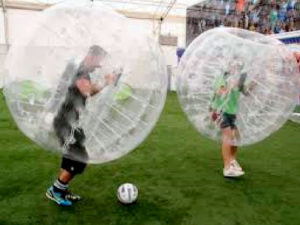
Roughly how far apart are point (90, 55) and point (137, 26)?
493mm

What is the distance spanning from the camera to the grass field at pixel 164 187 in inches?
140

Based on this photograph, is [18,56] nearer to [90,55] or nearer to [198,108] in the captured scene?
[90,55]

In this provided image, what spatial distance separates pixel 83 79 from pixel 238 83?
195 centimetres

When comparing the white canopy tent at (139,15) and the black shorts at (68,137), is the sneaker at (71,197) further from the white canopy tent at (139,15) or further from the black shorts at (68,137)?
the white canopy tent at (139,15)

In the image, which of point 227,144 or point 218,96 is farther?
point 227,144

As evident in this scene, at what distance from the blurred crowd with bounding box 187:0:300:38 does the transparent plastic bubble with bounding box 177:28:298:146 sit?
11.8 metres

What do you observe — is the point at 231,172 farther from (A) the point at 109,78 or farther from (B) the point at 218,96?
(A) the point at 109,78

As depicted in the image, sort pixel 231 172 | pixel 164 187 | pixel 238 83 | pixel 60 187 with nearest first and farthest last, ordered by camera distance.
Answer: pixel 60 187 → pixel 164 187 → pixel 238 83 → pixel 231 172

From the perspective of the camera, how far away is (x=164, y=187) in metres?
4.31

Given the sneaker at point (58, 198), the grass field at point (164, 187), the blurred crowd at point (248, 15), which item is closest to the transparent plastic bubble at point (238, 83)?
the grass field at point (164, 187)

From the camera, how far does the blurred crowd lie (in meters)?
15.7

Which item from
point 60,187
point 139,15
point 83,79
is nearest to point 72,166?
point 60,187

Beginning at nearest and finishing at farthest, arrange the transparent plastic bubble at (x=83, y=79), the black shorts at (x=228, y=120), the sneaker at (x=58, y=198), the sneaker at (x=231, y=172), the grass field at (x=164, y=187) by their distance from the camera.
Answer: the transparent plastic bubble at (x=83, y=79) → the grass field at (x=164, y=187) → the sneaker at (x=58, y=198) → the black shorts at (x=228, y=120) → the sneaker at (x=231, y=172)

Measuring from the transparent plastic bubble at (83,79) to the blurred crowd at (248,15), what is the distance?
13.5 metres
